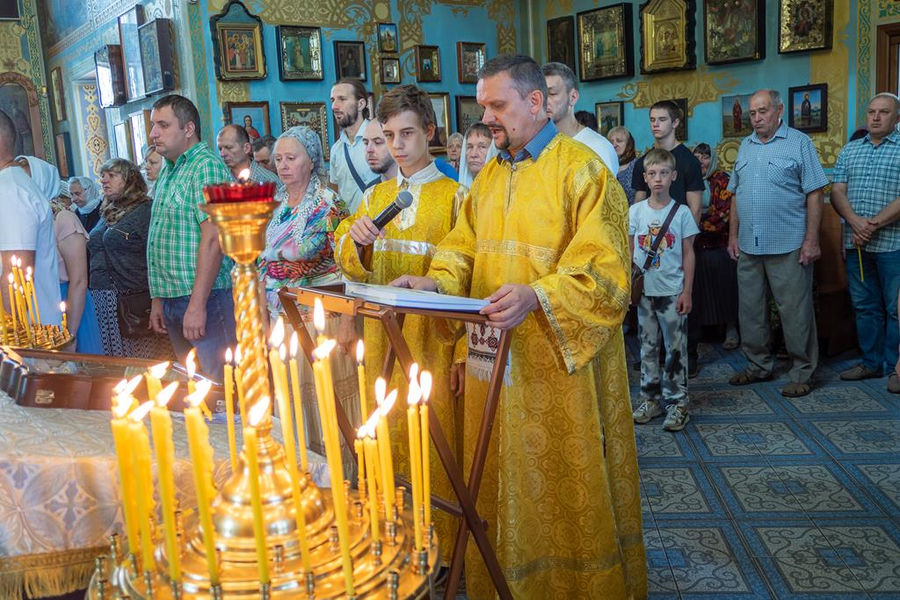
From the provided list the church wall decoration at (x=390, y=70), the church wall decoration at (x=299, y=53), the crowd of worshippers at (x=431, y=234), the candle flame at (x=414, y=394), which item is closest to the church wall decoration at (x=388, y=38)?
the church wall decoration at (x=390, y=70)

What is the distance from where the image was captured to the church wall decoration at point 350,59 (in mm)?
8680

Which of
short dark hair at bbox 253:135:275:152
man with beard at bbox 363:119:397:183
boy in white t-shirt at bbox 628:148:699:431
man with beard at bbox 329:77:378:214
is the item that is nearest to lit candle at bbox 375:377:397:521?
man with beard at bbox 363:119:397:183

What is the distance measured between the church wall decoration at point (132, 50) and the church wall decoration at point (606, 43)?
4.89 meters

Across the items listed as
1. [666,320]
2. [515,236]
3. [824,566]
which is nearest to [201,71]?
[666,320]

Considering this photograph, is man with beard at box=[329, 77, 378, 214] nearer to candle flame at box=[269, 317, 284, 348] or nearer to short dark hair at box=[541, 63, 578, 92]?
short dark hair at box=[541, 63, 578, 92]

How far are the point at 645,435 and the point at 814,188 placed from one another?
1965 millimetres

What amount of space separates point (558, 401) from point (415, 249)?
845 mm

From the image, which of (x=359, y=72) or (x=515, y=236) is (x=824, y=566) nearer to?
(x=515, y=236)

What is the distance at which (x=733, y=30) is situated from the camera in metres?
7.93

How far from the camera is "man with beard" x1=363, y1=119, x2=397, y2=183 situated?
3.39 meters

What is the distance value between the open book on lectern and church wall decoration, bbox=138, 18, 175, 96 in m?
7.08

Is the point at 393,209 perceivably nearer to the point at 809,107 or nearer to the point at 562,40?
the point at 809,107

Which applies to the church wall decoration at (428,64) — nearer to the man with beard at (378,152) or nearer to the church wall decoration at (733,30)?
the church wall decoration at (733,30)

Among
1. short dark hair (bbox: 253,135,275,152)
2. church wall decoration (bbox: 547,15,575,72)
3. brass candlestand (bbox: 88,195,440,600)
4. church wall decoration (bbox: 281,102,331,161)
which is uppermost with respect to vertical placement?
church wall decoration (bbox: 547,15,575,72)
